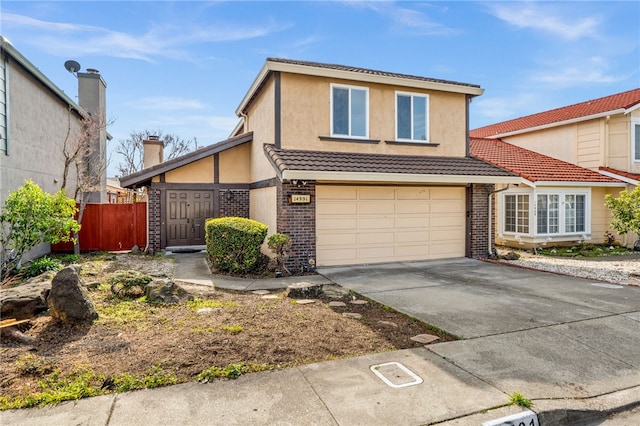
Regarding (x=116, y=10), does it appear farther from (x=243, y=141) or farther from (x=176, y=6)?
(x=243, y=141)

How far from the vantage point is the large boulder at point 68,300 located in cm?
529

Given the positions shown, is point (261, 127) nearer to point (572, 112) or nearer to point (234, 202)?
point (234, 202)

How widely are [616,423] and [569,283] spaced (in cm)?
607

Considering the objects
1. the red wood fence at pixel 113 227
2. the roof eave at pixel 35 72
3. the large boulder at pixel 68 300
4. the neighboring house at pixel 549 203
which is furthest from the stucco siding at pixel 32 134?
the neighboring house at pixel 549 203

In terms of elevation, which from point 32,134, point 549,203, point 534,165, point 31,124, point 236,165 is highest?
point 31,124

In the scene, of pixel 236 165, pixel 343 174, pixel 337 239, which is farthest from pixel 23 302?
pixel 236 165

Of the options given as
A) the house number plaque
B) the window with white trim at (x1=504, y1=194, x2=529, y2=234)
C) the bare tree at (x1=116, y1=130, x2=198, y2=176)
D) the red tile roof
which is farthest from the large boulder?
the bare tree at (x1=116, y1=130, x2=198, y2=176)

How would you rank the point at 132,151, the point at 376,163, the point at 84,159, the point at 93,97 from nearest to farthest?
1. the point at 376,163
2. the point at 84,159
3. the point at 93,97
4. the point at 132,151

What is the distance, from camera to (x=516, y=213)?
48.9 ft

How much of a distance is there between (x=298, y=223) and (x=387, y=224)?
117 inches

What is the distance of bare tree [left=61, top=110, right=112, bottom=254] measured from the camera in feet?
41.2

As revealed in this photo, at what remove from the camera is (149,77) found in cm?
1711

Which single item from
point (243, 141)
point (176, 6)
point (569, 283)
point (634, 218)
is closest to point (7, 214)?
point (176, 6)

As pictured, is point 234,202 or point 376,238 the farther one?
point 234,202
